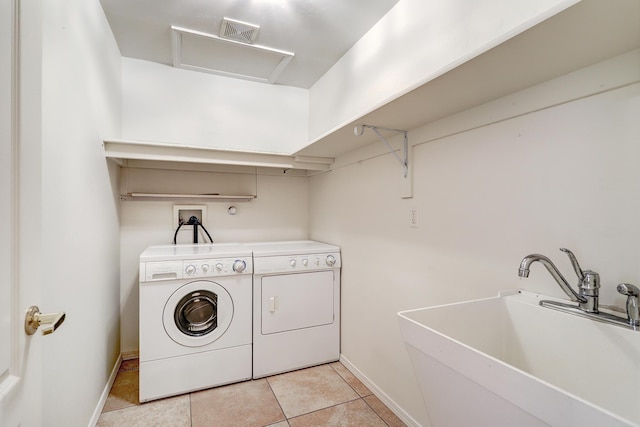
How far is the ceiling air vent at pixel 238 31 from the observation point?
81.0 inches

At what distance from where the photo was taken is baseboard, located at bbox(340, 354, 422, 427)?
1.79 m

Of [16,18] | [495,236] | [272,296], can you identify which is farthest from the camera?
[272,296]

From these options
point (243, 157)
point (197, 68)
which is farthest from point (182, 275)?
point (197, 68)

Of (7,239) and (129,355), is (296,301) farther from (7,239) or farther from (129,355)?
(7,239)

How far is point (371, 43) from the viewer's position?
215 centimetres

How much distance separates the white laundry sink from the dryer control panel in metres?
1.49

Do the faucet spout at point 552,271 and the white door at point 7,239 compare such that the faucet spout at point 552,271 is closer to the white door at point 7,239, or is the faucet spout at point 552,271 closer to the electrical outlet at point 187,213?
the white door at point 7,239

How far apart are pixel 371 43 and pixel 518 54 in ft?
4.73

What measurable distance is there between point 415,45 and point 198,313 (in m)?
2.35

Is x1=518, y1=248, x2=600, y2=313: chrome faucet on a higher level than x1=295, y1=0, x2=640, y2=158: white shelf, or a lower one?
lower

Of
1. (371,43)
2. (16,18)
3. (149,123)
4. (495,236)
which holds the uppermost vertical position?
(371,43)

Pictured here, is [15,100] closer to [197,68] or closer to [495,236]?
[495,236]

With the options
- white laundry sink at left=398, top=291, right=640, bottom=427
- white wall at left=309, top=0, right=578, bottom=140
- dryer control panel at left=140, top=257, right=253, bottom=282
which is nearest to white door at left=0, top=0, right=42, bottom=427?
white laundry sink at left=398, top=291, right=640, bottom=427

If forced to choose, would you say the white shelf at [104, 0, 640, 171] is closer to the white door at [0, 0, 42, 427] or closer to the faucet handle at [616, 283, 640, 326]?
the faucet handle at [616, 283, 640, 326]
